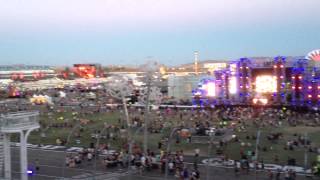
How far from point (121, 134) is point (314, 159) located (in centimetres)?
1886

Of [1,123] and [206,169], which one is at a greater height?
[1,123]

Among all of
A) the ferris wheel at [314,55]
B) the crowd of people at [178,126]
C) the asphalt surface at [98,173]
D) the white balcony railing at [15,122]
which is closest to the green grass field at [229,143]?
the crowd of people at [178,126]

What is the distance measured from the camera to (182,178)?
28.8 meters

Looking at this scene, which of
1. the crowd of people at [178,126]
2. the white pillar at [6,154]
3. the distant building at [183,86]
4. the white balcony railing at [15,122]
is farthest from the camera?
the distant building at [183,86]

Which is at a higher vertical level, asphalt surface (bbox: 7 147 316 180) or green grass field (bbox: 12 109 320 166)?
green grass field (bbox: 12 109 320 166)

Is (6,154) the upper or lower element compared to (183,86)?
lower

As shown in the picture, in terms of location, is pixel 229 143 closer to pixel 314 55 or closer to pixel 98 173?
pixel 98 173

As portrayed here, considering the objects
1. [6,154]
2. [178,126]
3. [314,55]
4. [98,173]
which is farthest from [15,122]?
[314,55]

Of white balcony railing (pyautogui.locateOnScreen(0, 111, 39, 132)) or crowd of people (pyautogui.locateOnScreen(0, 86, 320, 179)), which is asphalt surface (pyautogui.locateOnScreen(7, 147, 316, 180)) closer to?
crowd of people (pyautogui.locateOnScreen(0, 86, 320, 179))

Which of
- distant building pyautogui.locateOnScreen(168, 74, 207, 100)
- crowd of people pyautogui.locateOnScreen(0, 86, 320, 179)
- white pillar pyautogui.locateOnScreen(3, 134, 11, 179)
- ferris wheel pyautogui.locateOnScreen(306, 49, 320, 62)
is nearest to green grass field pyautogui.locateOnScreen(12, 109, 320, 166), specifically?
crowd of people pyautogui.locateOnScreen(0, 86, 320, 179)

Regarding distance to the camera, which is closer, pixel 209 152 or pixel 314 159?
pixel 314 159

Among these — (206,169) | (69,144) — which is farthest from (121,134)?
(206,169)

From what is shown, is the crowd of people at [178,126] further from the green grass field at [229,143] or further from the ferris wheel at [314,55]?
the ferris wheel at [314,55]

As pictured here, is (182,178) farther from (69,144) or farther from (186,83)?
(186,83)
